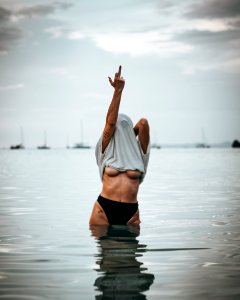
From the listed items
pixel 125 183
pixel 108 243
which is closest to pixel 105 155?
pixel 125 183

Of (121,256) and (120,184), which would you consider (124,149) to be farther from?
(121,256)

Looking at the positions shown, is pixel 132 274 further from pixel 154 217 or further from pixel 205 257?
pixel 154 217

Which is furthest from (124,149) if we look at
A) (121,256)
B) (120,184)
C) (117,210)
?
(121,256)

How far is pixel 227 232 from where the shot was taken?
29.5ft

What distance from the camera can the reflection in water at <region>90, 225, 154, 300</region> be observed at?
4.92 m

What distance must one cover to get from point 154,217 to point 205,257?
481cm

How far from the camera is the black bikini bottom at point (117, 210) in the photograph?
7746 mm

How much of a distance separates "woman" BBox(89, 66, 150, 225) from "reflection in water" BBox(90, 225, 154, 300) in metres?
0.37

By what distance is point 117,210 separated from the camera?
25.5ft

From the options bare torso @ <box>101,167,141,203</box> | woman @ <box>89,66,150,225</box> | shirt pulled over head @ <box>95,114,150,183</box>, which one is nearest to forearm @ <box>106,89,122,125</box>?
woman @ <box>89,66,150,225</box>

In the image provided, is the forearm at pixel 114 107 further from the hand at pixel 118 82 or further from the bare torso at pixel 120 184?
the bare torso at pixel 120 184

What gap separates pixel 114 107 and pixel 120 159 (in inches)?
30.6

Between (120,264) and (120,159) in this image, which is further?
(120,159)

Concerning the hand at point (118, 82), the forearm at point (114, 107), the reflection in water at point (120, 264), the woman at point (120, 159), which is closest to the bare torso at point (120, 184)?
the woman at point (120, 159)
